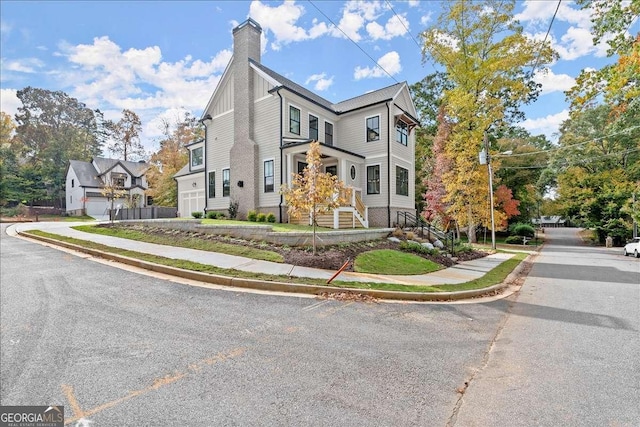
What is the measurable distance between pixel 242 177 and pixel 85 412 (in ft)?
52.4

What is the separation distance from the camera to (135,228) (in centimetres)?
1473

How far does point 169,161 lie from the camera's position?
31828 millimetres

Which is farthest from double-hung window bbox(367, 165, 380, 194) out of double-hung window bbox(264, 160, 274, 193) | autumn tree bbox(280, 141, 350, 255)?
autumn tree bbox(280, 141, 350, 255)

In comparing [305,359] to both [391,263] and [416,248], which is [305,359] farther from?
[416,248]

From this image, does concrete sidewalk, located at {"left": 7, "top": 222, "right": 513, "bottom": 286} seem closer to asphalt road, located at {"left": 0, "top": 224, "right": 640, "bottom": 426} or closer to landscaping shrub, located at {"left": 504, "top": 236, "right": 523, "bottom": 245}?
asphalt road, located at {"left": 0, "top": 224, "right": 640, "bottom": 426}

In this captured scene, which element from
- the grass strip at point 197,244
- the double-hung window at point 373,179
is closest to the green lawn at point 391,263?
the grass strip at point 197,244

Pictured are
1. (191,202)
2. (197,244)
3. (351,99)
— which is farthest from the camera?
(191,202)

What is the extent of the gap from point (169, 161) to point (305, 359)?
109 feet

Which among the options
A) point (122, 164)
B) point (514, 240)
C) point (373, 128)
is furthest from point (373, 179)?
point (122, 164)

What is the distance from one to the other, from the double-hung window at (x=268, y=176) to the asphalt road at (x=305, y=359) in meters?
11.1

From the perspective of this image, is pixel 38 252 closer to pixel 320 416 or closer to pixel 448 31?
pixel 320 416

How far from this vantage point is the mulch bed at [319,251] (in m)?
8.75

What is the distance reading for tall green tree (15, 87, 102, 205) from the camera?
137 feet

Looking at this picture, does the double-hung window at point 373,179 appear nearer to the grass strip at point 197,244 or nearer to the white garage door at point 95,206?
the grass strip at point 197,244
